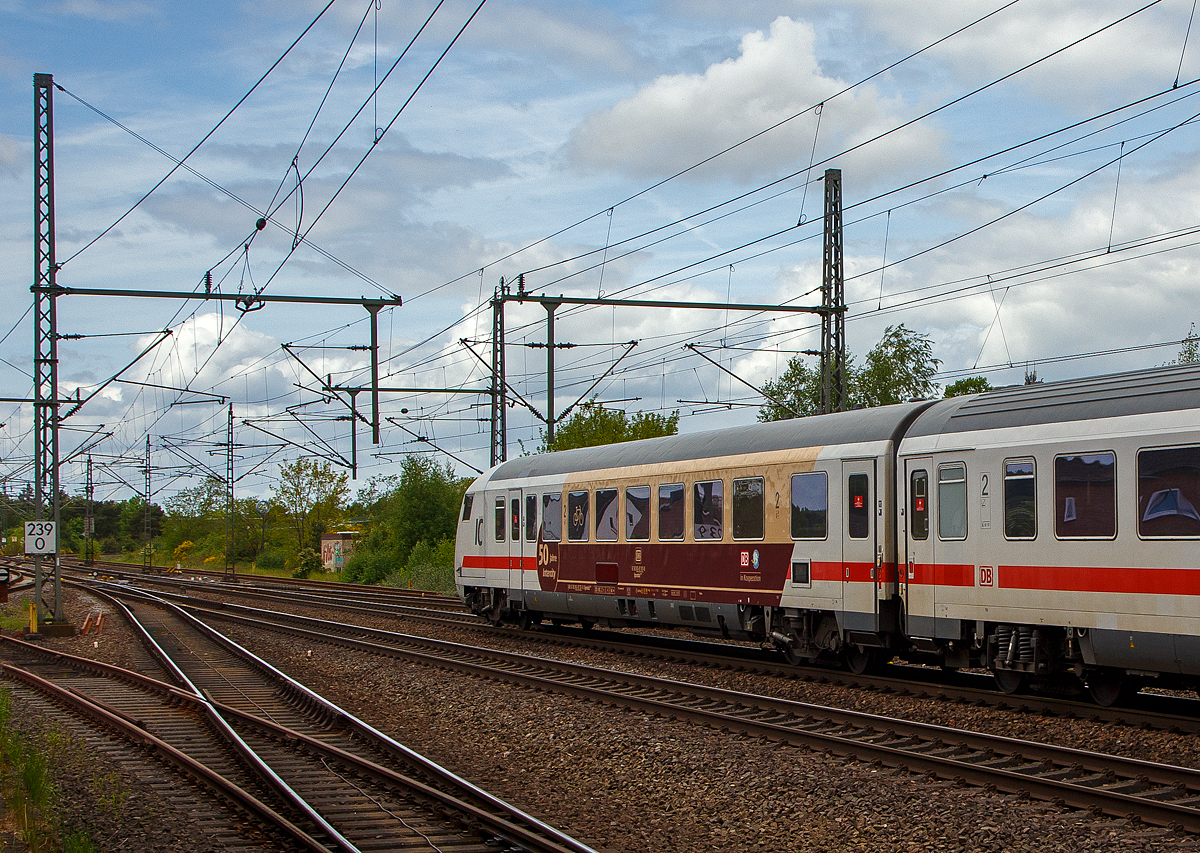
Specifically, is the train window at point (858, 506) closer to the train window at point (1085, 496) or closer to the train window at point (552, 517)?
the train window at point (1085, 496)

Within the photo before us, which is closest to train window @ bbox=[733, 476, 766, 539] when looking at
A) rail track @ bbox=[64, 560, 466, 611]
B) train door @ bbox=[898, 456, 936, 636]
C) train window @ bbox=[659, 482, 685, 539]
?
train window @ bbox=[659, 482, 685, 539]

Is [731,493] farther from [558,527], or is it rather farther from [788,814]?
[788,814]

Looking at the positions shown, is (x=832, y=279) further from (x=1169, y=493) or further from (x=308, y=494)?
(x=308, y=494)

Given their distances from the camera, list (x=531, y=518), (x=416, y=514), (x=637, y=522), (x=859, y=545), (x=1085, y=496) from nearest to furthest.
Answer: (x=1085, y=496) → (x=859, y=545) → (x=637, y=522) → (x=531, y=518) → (x=416, y=514)

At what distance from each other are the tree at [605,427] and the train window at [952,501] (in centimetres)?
2375

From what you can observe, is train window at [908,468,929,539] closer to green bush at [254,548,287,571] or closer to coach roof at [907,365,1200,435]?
coach roof at [907,365,1200,435]

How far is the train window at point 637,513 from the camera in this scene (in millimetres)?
19859

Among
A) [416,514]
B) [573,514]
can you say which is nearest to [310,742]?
[573,514]

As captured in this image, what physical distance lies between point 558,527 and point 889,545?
8.71 metres

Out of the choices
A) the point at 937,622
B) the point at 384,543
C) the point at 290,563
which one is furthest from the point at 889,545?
the point at 290,563

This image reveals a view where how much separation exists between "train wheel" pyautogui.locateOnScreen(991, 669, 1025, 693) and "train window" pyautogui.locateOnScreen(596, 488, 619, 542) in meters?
8.19

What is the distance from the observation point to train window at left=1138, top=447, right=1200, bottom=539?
11.3 metres

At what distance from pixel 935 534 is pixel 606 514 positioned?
7792 millimetres

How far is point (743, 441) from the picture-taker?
18141 mm
